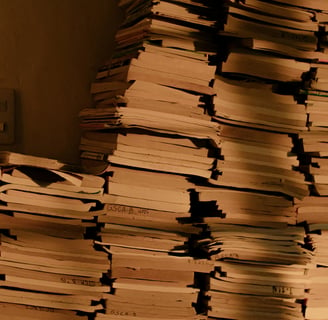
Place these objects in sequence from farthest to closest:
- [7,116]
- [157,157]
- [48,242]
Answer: [7,116], [157,157], [48,242]

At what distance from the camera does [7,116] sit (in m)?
2.39

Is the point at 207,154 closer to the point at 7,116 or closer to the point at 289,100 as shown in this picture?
the point at 289,100

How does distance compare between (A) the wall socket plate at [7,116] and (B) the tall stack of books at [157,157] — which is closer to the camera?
(B) the tall stack of books at [157,157]

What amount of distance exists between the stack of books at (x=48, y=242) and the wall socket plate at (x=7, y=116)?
37 cm

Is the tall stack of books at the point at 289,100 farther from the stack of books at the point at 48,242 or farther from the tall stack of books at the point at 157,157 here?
the stack of books at the point at 48,242

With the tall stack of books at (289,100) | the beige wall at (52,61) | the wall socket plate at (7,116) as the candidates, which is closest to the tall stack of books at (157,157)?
the tall stack of books at (289,100)

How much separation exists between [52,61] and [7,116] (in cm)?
31

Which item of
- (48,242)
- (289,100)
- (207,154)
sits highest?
(289,100)

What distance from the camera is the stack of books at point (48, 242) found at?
2.04m

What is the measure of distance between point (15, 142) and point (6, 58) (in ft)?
1.19

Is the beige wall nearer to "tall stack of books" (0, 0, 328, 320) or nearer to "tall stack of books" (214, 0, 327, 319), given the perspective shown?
"tall stack of books" (0, 0, 328, 320)

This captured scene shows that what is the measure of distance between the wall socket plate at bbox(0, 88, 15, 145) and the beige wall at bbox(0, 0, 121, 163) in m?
0.03

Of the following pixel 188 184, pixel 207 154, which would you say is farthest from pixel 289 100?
pixel 188 184

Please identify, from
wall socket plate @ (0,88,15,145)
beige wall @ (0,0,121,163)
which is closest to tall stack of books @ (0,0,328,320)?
beige wall @ (0,0,121,163)
